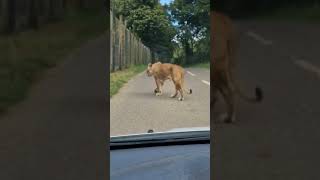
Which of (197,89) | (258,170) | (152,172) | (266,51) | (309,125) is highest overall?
(266,51)

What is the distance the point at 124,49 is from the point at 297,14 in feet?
72.4

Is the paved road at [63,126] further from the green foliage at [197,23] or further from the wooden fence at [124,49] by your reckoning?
the wooden fence at [124,49]

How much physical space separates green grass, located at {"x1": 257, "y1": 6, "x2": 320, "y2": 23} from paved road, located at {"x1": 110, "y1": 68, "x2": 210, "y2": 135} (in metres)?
5.27

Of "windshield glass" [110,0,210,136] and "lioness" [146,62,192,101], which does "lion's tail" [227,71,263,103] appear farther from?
"lioness" [146,62,192,101]

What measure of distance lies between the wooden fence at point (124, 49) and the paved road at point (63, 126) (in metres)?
13.7

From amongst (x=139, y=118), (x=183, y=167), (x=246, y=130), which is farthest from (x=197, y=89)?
(x=246, y=130)

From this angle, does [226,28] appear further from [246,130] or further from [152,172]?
[152,172]

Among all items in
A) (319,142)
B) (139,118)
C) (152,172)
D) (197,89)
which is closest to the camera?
(319,142)

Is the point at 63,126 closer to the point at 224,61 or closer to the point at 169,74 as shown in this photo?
the point at 224,61

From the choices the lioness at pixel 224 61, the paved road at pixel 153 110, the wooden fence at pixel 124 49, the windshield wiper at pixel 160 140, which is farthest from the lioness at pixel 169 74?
the lioness at pixel 224 61

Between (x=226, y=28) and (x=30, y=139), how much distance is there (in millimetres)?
466

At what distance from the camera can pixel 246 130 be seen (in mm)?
1271

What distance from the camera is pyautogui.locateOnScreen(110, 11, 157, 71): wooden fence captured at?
1822cm

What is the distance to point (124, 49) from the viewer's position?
23188 mm
